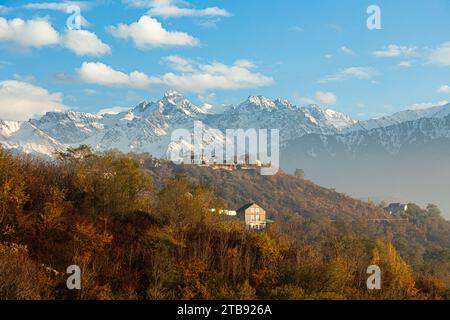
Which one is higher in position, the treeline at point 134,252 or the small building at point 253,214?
the small building at point 253,214

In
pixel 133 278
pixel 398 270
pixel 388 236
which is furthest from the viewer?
pixel 388 236

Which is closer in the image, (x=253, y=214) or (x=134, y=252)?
(x=134, y=252)

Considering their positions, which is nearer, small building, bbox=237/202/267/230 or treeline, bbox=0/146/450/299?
treeline, bbox=0/146/450/299

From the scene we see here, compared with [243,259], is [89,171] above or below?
above

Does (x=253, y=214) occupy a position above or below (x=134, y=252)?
above

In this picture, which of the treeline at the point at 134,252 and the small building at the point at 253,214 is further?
the small building at the point at 253,214

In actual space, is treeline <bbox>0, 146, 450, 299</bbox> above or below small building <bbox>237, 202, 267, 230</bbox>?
below
